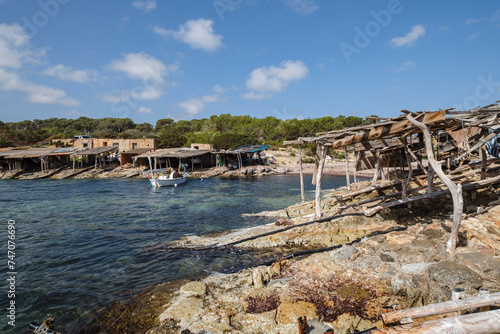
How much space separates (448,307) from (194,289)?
503 cm

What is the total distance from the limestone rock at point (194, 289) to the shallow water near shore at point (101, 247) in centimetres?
112

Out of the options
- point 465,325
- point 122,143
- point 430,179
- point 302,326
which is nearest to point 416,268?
point 465,325

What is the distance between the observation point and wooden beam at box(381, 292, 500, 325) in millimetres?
3867

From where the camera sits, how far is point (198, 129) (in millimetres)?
85062

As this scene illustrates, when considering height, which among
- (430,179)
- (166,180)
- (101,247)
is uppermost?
(430,179)

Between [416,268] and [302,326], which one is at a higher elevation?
[416,268]

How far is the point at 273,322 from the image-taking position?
16.2 feet

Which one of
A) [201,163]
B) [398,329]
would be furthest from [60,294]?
[201,163]

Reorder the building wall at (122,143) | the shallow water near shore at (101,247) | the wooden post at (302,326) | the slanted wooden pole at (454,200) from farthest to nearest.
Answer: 1. the building wall at (122,143)
2. the shallow water near shore at (101,247)
3. the slanted wooden pole at (454,200)
4. the wooden post at (302,326)

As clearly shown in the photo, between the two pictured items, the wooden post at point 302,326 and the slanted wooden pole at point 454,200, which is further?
the slanted wooden pole at point 454,200

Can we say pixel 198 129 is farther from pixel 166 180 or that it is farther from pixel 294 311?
pixel 294 311

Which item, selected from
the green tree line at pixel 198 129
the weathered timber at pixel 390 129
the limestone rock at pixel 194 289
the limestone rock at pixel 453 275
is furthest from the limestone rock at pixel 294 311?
the green tree line at pixel 198 129

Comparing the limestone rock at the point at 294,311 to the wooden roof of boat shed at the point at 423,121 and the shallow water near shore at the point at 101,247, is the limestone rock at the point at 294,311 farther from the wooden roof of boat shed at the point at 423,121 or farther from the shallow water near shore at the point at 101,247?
the wooden roof of boat shed at the point at 423,121

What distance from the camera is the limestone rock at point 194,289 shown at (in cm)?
634
